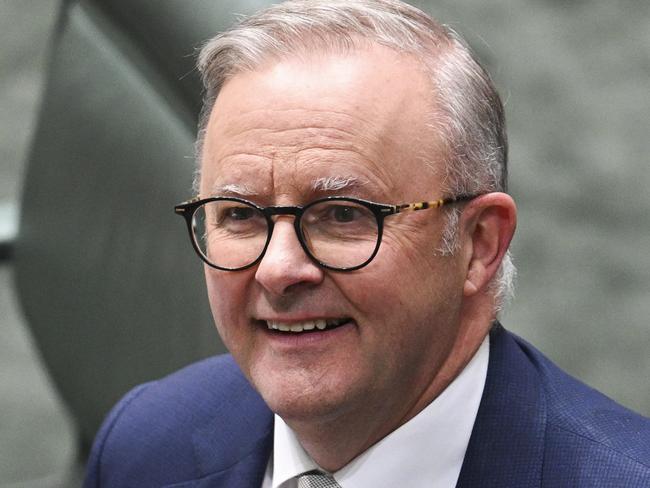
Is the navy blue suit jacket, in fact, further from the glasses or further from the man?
the glasses

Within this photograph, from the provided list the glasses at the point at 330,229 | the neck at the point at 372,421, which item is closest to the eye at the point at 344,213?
the glasses at the point at 330,229

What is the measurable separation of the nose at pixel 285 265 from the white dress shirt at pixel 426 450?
0.26 metres

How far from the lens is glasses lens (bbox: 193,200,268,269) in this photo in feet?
5.36

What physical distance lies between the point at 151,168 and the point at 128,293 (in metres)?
0.27

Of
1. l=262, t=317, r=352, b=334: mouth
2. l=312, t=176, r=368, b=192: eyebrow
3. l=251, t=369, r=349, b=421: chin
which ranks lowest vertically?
l=251, t=369, r=349, b=421: chin

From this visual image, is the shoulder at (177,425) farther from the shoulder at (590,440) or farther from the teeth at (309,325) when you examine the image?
the shoulder at (590,440)

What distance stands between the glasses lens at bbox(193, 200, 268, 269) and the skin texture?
0.06 ft

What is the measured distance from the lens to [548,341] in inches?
149

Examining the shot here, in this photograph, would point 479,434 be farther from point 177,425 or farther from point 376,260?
point 177,425

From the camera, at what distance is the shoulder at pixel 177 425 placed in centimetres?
195

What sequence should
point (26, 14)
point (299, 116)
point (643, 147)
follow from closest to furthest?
point (299, 116) < point (643, 147) < point (26, 14)


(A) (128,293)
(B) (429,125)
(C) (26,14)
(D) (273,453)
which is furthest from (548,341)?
(C) (26,14)

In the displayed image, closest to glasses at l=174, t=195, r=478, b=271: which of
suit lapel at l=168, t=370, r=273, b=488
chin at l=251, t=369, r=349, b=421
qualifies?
chin at l=251, t=369, r=349, b=421

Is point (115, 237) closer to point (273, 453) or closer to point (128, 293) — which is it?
point (128, 293)
